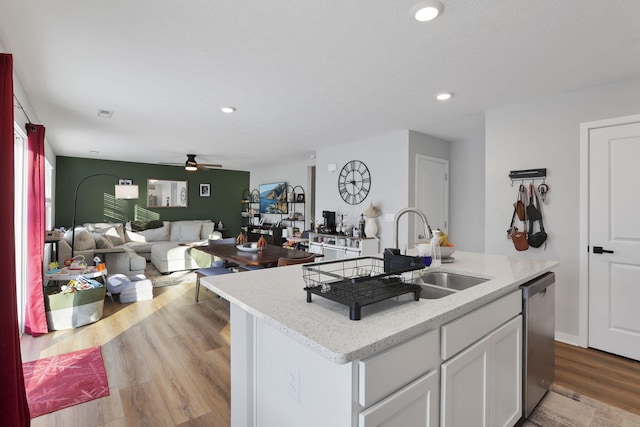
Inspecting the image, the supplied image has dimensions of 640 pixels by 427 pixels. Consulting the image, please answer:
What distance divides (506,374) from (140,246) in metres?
6.98

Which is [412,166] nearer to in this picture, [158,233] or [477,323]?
[477,323]

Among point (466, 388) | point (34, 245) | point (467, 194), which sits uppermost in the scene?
point (467, 194)

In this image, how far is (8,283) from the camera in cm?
165

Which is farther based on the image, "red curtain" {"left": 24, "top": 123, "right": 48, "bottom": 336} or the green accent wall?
the green accent wall

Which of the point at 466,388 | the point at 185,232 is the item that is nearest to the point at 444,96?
the point at 466,388

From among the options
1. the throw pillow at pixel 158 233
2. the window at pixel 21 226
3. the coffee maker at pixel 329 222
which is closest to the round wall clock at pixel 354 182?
the coffee maker at pixel 329 222

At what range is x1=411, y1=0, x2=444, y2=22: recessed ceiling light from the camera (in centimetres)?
172

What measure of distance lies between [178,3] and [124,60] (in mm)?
944

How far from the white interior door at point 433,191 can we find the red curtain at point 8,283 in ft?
13.8

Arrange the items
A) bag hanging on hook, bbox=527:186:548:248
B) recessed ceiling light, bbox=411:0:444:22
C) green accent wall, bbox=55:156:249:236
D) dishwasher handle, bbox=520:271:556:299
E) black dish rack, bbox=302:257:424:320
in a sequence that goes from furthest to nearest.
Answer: green accent wall, bbox=55:156:249:236, bag hanging on hook, bbox=527:186:548:248, dishwasher handle, bbox=520:271:556:299, recessed ceiling light, bbox=411:0:444:22, black dish rack, bbox=302:257:424:320

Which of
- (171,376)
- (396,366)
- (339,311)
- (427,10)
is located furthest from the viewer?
(171,376)

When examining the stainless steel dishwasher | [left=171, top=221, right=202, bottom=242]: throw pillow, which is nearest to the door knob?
the stainless steel dishwasher

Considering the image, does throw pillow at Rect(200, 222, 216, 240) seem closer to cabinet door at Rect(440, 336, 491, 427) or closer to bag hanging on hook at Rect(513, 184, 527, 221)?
bag hanging on hook at Rect(513, 184, 527, 221)

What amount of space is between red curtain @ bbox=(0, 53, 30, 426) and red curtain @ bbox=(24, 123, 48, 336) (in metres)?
1.76
